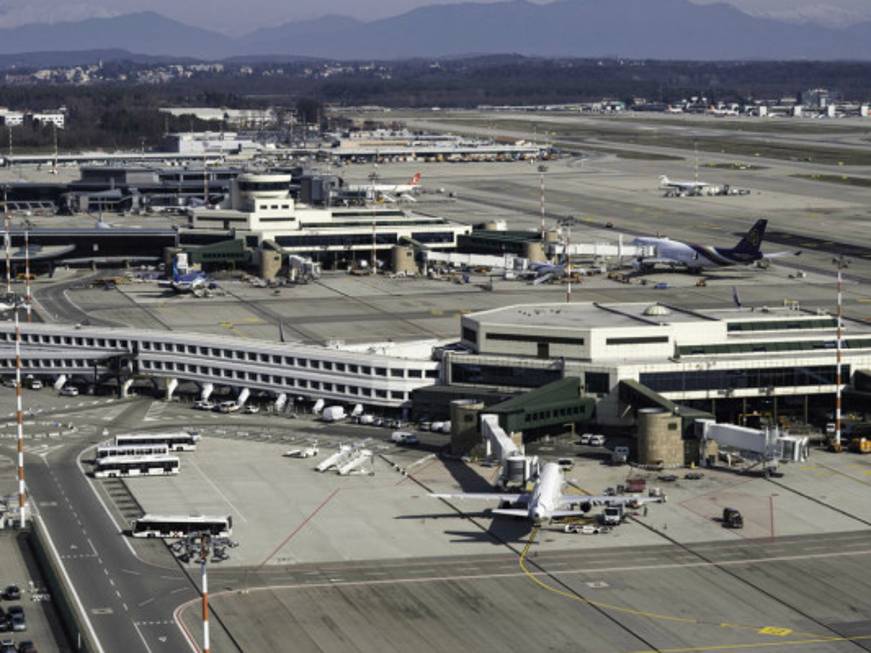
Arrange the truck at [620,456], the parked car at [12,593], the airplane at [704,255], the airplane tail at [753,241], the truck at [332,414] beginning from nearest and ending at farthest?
the parked car at [12,593]
the truck at [620,456]
the truck at [332,414]
the airplane tail at [753,241]
the airplane at [704,255]

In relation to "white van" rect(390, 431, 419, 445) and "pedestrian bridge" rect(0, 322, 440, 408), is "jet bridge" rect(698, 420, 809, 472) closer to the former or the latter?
"white van" rect(390, 431, 419, 445)

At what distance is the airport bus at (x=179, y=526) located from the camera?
76.7m

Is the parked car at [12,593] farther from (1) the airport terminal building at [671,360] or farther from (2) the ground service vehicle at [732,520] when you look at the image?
(1) the airport terminal building at [671,360]

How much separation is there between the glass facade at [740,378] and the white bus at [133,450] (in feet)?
90.1

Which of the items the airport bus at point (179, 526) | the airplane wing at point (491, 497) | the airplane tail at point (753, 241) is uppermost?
the airplane tail at point (753, 241)

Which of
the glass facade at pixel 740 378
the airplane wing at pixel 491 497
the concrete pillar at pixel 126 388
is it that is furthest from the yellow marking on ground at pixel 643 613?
the concrete pillar at pixel 126 388

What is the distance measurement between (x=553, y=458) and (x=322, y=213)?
94.5 metres

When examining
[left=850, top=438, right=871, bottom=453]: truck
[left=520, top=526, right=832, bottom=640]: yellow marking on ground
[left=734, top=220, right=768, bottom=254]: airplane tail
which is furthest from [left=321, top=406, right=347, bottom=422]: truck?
[left=734, top=220, right=768, bottom=254]: airplane tail

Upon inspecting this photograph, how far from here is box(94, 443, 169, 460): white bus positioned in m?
90.4

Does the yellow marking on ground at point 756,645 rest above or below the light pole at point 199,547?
below

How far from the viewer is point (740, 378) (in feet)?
327

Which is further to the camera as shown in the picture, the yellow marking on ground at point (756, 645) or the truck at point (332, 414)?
the truck at point (332, 414)

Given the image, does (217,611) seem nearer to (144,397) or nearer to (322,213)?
(144,397)

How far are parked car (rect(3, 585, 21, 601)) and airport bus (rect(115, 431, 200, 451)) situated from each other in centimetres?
2411
